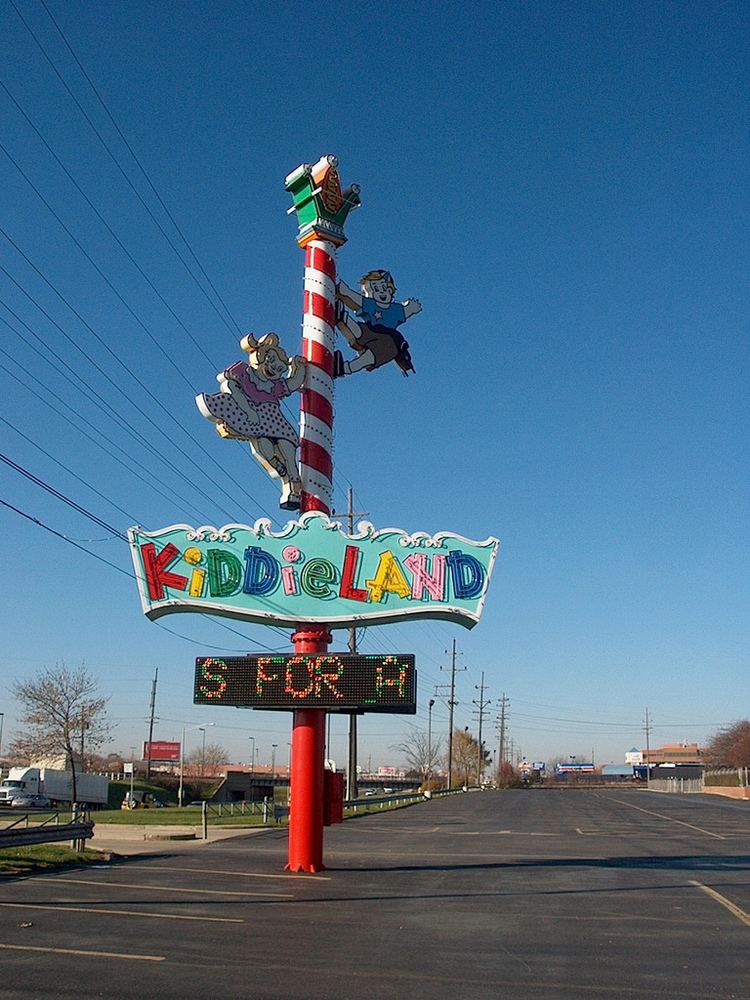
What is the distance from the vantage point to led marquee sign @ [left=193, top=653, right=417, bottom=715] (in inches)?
778

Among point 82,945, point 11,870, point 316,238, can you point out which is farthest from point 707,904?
point 316,238

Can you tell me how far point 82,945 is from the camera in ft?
41.3

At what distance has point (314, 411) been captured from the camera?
23031mm

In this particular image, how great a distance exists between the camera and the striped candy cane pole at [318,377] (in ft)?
74.6

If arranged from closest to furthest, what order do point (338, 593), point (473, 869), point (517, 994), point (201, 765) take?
1. point (517, 994)
2. point (338, 593)
3. point (473, 869)
4. point (201, 765)

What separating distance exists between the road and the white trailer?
4367cm

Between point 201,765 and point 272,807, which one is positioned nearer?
point 272,807

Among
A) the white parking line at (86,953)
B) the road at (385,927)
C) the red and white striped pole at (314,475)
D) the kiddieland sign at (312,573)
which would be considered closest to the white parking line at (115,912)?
the road at (385,927)

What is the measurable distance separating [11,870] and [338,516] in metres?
30.7

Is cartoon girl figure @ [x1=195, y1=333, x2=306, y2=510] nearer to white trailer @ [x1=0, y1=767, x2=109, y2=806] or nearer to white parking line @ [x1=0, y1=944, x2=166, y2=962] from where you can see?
white parking line @ [x1=0, y1=944, x2=166, y2=962]

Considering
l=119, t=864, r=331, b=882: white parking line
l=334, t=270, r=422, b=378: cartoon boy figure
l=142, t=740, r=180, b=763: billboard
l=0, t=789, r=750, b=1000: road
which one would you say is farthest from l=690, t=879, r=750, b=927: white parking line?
l=142, t=740, r=180, b=763: billboard

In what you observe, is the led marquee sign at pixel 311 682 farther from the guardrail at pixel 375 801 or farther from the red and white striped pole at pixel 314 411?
the guardrail at pixel 375 801

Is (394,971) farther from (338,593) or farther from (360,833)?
(360,833)

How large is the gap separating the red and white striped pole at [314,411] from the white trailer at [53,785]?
156ft
